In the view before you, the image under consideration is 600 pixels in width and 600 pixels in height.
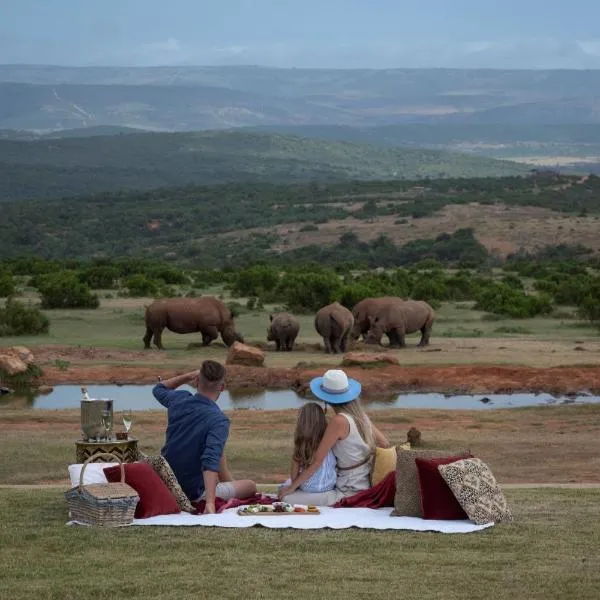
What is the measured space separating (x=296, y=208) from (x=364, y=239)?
2211cm

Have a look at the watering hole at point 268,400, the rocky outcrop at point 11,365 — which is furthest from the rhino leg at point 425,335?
the rocky outcrop at point 11,365

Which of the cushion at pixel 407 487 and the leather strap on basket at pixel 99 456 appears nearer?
the leather strap on basket at pixel 99 456

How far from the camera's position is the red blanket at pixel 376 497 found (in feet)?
39.4

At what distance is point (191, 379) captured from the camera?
1234 cm

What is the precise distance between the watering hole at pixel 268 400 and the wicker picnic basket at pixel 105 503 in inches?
478

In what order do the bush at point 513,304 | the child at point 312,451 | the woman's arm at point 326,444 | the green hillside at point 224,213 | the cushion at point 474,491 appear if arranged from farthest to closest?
the green hillside at point 224,213 → the bush at point 513,304 → the child at point 312,451 → the woman's arm at point 326,444 → the cushion at point 474,491

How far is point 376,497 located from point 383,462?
281 millimetres

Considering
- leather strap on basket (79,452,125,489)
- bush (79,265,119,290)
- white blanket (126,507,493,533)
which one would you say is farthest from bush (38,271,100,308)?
white blanket (126,507,493,533)

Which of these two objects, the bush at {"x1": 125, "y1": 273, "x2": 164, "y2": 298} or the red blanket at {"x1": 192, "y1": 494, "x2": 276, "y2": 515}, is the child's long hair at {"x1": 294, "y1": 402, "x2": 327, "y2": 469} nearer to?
the red blanket at {"x1": 192, "y1": 494, "x2": 276, "y2": 515}

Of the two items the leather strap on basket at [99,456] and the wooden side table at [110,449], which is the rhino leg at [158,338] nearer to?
the wooden side table at [110,449]

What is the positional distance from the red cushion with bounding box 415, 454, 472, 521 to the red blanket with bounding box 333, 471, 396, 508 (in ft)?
1.26

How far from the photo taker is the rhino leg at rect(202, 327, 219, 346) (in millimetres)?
31984

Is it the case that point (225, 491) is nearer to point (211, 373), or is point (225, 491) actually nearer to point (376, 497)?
point (211, 373)

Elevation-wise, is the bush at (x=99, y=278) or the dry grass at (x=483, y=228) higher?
the bush at (x=99, y=278)
